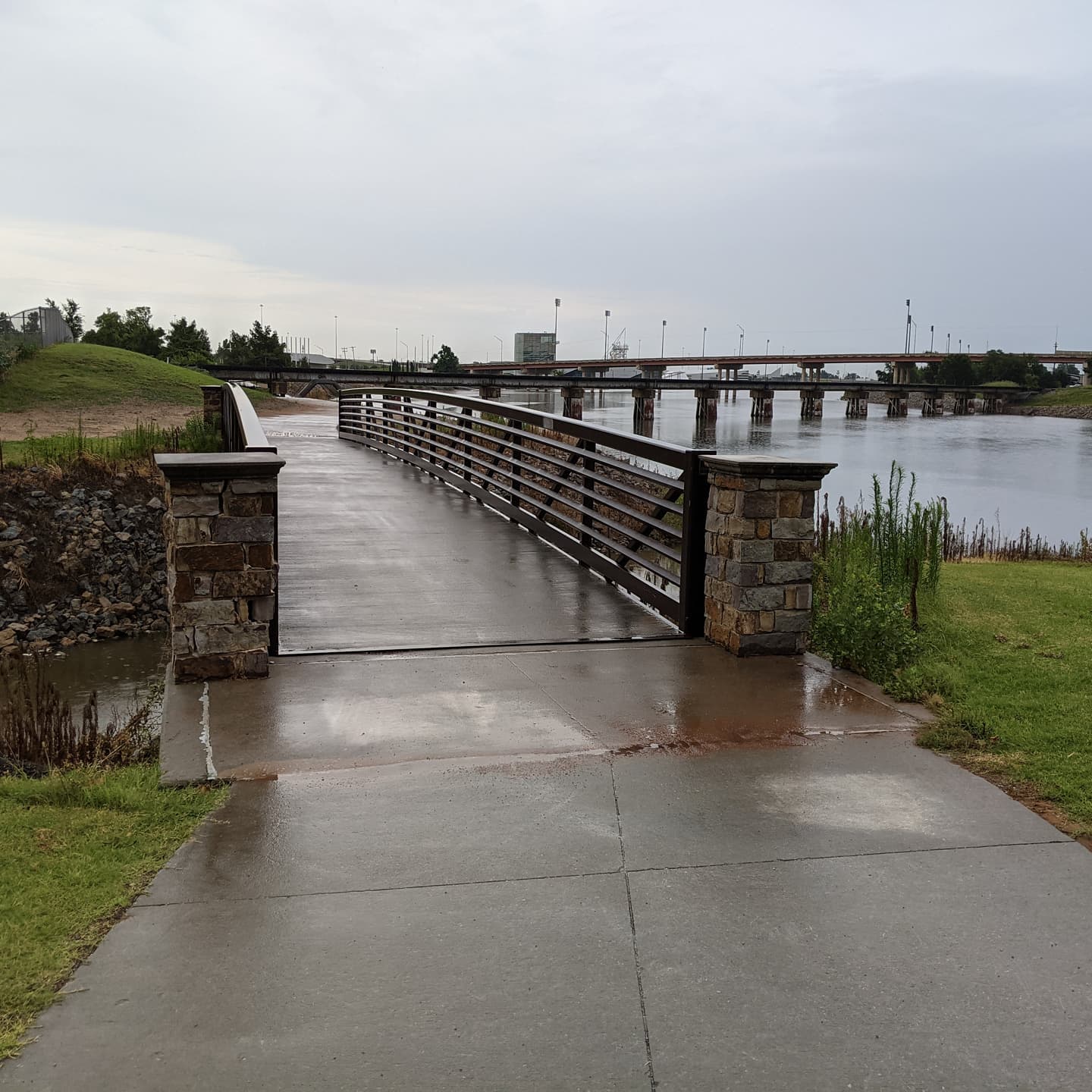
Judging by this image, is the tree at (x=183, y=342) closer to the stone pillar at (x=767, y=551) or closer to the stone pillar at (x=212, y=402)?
the stone pillar at (x=212, y=402)

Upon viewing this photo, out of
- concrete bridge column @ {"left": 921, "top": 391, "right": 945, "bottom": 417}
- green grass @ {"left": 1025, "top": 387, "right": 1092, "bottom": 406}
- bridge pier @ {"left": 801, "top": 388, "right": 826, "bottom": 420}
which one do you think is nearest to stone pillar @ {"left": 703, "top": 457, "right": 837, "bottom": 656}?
bridge pier @ {"left": 801, "top": 388, "right": 826, "bottom": 420}

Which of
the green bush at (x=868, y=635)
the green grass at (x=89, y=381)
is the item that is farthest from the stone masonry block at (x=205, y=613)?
the green grass at (x=89, y=381)

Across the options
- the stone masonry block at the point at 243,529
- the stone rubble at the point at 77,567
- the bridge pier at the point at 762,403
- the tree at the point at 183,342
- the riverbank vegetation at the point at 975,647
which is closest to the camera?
the riverbank vegetation at the point at 975,647

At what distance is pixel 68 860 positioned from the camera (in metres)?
3.71

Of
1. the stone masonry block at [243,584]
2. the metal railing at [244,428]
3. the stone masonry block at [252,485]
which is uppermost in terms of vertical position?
the metal railing at [244,428]

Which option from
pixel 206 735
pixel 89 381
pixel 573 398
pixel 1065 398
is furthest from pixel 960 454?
pixel 1065 398

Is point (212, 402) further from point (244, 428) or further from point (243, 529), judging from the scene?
point (243, 529)

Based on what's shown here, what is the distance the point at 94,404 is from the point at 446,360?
100 meters

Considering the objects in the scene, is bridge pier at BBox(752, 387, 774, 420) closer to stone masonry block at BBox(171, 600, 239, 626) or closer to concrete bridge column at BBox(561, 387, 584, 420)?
concrete bridge column at BBox(561, 387, 584, 420)

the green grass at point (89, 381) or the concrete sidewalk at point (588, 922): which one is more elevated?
the green grass at point (89, 381)

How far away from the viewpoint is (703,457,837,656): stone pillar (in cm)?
668

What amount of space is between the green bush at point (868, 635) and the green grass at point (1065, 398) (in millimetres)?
128375

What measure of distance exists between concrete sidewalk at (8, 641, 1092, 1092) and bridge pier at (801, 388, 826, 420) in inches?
4710

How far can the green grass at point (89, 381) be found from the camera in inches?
1253
